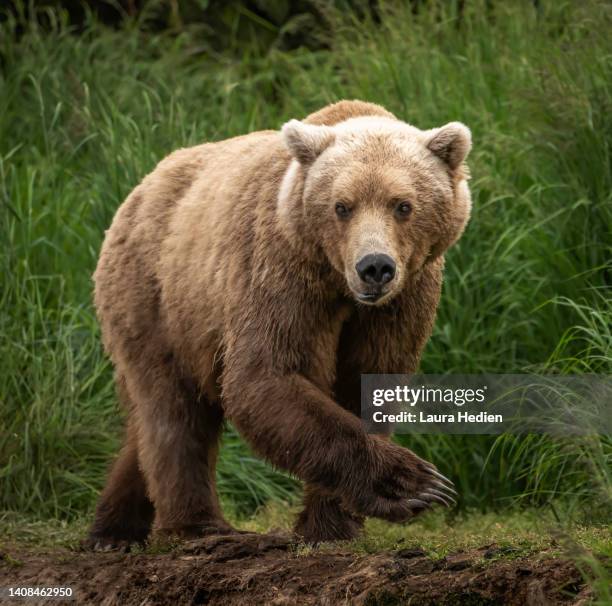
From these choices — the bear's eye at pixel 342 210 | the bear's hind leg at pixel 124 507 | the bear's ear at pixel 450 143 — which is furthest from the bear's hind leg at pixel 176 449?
the bear's ear at pixel 450 143

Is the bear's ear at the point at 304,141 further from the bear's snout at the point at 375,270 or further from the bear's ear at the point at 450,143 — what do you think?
the bear's snout at the point at 375,270

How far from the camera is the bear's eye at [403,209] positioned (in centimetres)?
505

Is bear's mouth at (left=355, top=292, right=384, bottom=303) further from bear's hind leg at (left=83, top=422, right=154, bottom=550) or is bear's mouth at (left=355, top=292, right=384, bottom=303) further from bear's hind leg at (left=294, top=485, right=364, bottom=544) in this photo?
bear's hind leg at (left=83, top=422, right=154, bottom=550)

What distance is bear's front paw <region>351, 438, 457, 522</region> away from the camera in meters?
4.82

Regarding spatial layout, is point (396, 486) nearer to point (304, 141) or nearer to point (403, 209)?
point (403, 209)

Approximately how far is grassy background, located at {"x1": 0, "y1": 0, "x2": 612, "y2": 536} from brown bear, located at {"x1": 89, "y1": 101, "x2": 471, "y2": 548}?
912 mm

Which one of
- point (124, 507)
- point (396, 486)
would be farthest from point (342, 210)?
point (124, 507)

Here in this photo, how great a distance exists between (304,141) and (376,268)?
70 centimetres

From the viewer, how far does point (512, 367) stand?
708cm

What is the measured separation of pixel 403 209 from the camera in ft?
16.6

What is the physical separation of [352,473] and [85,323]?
303cm

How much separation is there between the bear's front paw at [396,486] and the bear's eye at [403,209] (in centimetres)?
87

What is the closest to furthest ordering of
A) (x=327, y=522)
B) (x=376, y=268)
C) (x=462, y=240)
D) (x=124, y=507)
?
(x=376, y=268), (x=327, y=522), (x=124, y=507), (x=462, y=240)

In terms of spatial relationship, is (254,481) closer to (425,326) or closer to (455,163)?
(425,326)
